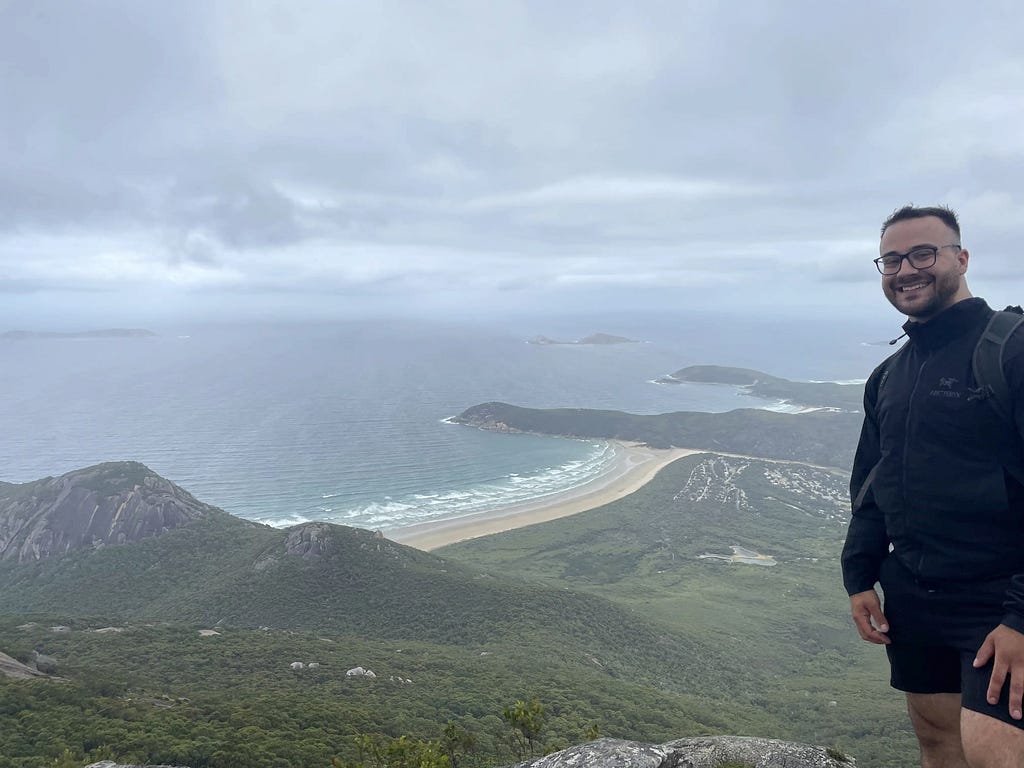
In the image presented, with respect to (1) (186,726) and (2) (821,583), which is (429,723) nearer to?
(1) (186,726)

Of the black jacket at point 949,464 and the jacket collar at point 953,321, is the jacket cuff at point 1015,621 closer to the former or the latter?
the black jacket at point 949,464

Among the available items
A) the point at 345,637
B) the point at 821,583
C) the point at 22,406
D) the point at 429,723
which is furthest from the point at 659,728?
the point at 22,406

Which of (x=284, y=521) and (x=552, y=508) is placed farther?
(x=552, y=508)

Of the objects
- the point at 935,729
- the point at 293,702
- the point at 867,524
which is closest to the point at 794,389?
the point at 293,702

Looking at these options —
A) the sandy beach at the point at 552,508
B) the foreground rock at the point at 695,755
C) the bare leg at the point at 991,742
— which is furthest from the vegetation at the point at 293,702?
the sandy beach at the point at 552,508

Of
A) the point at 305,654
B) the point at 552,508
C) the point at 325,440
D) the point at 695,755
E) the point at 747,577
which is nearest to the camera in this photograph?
the point at 695,755

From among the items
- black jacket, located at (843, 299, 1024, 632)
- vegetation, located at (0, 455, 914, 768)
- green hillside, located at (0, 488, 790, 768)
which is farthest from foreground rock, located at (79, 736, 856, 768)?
green hillside, located at (0, 488, 790, 768)

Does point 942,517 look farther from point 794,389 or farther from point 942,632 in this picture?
point 794,389
